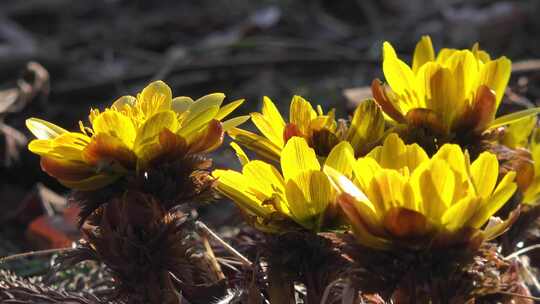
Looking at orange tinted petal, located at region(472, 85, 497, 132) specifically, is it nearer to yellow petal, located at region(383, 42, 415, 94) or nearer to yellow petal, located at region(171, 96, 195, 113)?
yellow petal, located at region(383, 42, 415, 94)

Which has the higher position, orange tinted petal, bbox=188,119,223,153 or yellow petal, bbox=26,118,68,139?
orange tinted petal, bbox=188,119,223,153

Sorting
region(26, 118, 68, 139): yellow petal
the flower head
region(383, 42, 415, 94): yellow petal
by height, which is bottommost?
the flower head

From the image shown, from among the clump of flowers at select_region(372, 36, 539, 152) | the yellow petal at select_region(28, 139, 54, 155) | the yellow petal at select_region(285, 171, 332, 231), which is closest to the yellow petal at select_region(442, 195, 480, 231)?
the yellow petal at select_region(285, 171, 332, 231)

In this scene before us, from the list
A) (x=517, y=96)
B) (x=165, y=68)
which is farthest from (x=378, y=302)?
(x=165, y=68)

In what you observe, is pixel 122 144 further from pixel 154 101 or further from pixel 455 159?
pixel 455 159

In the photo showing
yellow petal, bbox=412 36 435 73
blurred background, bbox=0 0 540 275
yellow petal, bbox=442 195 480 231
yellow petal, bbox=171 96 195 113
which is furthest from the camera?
blurred background, bbox=0 0 540 275

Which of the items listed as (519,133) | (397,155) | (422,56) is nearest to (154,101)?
(397,155)

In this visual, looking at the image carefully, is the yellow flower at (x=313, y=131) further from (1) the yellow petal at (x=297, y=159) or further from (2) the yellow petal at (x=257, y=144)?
(1) the yellow petal at (x=297, y=159)
